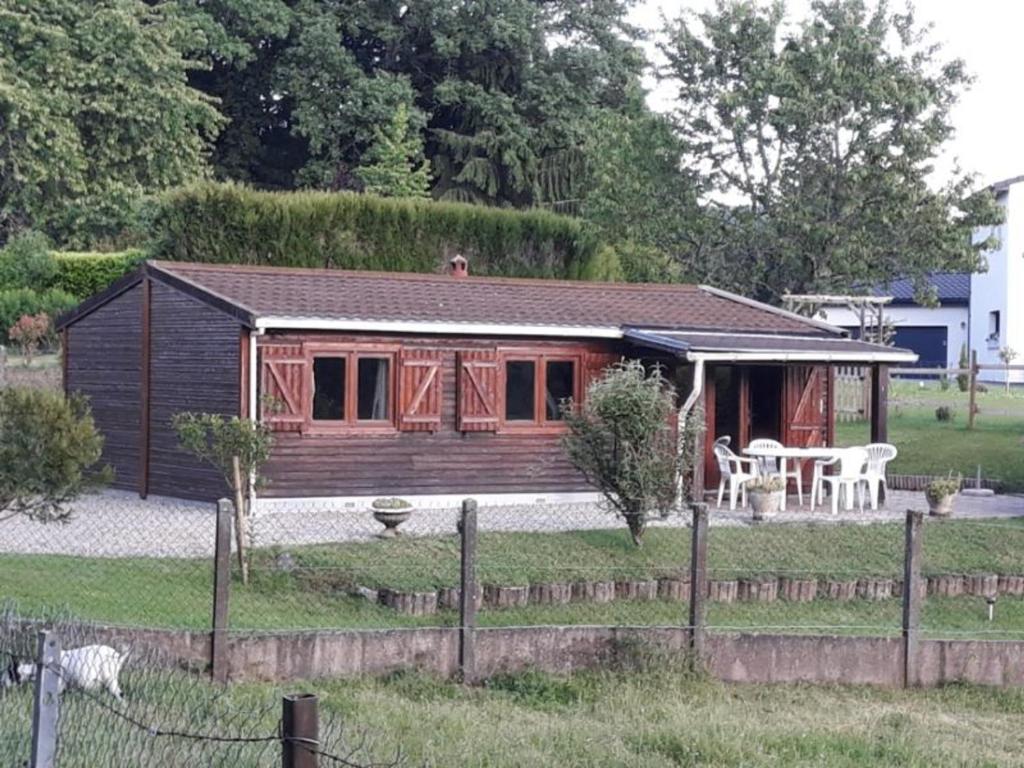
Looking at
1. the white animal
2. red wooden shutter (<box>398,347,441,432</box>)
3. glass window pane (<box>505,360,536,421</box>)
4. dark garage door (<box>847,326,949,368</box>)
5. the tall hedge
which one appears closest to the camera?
the white animal

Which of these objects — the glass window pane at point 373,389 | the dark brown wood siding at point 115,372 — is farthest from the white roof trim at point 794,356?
the dark brown wood siding at point 115,372

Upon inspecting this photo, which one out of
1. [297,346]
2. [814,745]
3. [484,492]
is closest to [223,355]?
[297,346]

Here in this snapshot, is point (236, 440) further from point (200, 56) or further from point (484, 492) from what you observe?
point (200, 56)

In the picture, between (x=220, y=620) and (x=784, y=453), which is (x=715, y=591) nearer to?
(x=784, y=453)

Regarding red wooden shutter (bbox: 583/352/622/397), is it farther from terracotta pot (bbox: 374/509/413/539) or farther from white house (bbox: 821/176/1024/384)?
white house (bbox: 821/176/1024/384)

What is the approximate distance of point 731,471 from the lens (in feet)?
67.8

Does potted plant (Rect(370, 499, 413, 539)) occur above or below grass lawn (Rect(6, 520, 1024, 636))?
above

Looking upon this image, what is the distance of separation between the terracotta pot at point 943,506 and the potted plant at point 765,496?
2.03 m

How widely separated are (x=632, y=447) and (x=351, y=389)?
4.33 m

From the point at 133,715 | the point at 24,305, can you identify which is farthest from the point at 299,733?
the point at 24,305

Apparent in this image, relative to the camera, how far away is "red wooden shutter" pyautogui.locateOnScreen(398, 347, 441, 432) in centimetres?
1969

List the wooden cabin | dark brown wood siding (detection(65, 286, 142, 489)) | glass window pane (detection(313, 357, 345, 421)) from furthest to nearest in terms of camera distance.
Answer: dark brown wood siding (detection(65, 286, 142, 489)) < glass window pane (detection(313, 357, 345, 421)) < the wooden cabin

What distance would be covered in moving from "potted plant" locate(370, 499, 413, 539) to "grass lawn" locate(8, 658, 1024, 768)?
5.26 metres

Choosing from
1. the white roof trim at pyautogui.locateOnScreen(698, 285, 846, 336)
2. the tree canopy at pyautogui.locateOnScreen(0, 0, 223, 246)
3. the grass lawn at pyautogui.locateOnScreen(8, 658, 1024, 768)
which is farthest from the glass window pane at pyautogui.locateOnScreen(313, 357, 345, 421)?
the tree canopy at pyautogui.locateOnScreen(0, 0, 223, 246)
